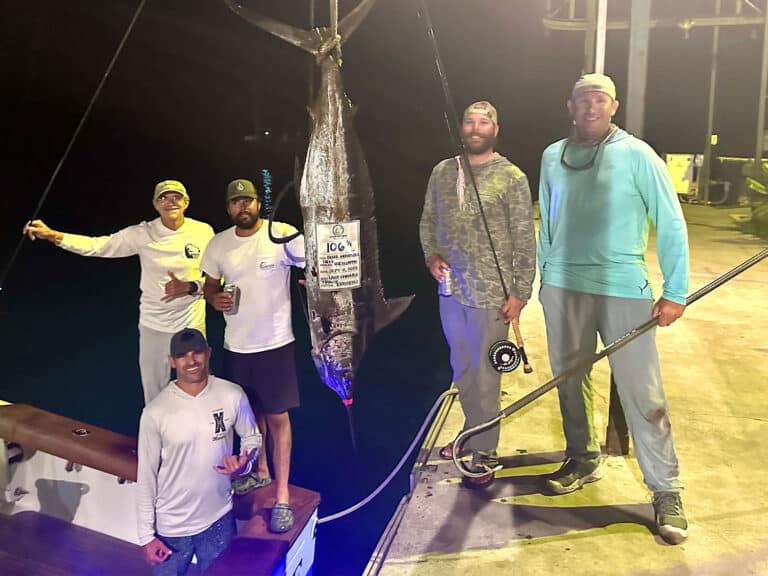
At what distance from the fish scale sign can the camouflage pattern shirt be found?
1017 millimetres

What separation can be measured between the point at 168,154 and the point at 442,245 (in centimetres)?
4457

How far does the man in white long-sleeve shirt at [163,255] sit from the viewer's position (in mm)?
2938

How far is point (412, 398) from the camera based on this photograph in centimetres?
834

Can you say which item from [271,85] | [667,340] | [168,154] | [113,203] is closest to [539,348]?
[667,340]

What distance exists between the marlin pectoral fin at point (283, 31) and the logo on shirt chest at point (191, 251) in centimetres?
130

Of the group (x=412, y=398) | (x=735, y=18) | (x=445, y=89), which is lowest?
(x=412, y=398)

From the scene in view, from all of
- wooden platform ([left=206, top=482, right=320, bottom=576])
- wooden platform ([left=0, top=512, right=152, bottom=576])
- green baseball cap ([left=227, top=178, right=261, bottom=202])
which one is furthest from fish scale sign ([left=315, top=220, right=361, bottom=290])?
wooden platform ([left=0, top=512, right=152, bottom=576])

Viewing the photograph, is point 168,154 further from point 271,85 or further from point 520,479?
point 520,479

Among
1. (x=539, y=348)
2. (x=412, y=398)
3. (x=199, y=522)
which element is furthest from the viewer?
(x=412, y=398)

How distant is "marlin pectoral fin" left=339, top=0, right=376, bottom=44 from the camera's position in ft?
6.13

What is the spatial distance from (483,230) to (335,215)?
1.13 metres

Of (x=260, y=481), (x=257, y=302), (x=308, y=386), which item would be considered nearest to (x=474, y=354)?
(x=257, y=302)

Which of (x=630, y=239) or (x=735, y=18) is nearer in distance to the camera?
(x=630, y=239)

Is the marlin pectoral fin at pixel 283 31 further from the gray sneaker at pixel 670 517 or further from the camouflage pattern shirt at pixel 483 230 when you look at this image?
Result: the gray sneaker at pixel 670 517
